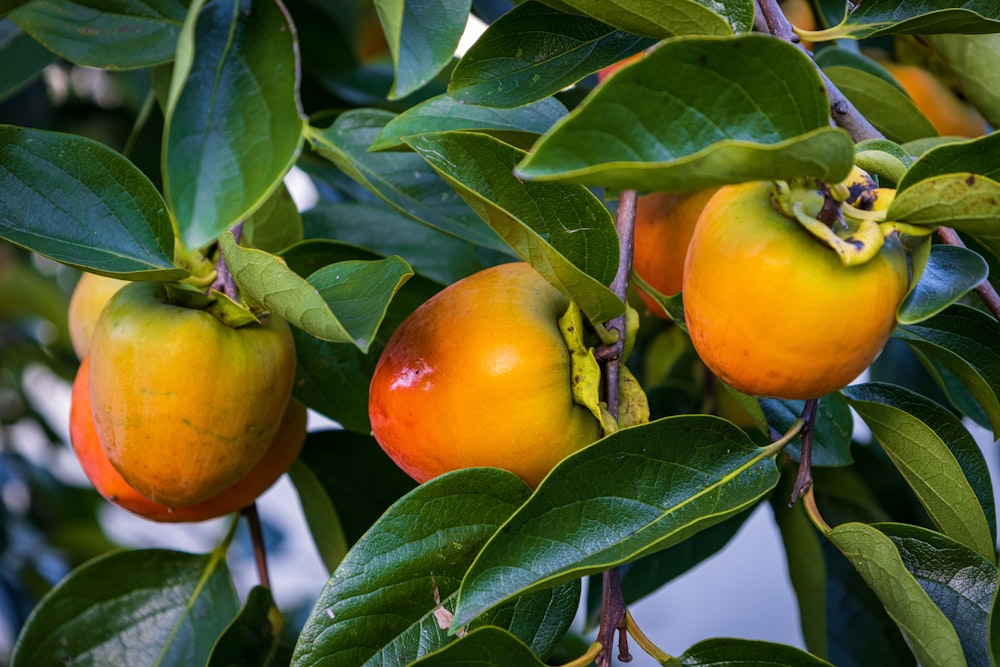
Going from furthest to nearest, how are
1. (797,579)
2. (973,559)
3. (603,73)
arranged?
(797,579), (603,73), (973,559)

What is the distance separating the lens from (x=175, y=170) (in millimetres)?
445

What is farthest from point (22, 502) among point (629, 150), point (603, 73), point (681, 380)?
point (629, 150)

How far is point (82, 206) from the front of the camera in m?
0.60

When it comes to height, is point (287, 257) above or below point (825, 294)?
below

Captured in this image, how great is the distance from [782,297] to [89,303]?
53 cm

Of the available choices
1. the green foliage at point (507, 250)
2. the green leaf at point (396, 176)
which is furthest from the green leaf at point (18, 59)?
the green leaf at point (396, 176)

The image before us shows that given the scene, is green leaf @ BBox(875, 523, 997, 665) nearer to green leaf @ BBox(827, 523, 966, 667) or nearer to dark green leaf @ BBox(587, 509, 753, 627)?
green leaf @ BBox(827, 523, 966, 667)

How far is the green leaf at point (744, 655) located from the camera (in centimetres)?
55

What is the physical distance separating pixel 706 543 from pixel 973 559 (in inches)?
16.2

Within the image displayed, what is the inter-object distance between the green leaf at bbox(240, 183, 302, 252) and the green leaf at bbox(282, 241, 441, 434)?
69 mm

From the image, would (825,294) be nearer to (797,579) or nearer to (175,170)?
(175,170)

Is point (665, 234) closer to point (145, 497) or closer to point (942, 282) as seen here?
point (942, 282)

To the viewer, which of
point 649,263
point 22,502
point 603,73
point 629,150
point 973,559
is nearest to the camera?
point 629,150

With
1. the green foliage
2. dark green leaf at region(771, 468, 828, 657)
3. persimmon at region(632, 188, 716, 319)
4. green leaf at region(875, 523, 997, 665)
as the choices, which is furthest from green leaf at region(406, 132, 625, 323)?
dark green leaf at region(771, 468, 828, 657)
